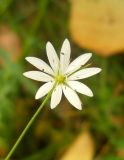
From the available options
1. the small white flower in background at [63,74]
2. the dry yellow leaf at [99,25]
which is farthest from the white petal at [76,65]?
the dry yellow leaf at [99,25]

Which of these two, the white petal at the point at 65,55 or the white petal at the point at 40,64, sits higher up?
the white petal at the point at 65,55

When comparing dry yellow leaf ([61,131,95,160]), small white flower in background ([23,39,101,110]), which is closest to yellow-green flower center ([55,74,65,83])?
small white flower in background ([23,39,101,110])

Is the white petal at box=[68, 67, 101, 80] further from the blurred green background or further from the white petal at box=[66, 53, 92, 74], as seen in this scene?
the blurred green background

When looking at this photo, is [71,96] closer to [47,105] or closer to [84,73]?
[84,73]

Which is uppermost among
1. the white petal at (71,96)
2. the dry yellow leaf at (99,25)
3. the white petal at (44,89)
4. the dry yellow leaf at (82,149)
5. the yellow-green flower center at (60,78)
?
the dry yellow leaf at (99,25)

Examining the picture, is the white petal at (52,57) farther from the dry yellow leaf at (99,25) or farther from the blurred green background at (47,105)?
the dry yellow leaf at (99,25)

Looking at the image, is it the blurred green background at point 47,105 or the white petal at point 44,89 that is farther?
the blurred green background at point 47,105

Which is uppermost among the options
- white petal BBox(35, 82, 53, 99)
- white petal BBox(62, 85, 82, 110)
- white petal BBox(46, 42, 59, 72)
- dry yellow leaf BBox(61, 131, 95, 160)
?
white petal BBox(46, 42, 59, 72)

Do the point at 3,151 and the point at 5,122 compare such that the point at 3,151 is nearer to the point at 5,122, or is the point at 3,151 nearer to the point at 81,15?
the point at 5,122
